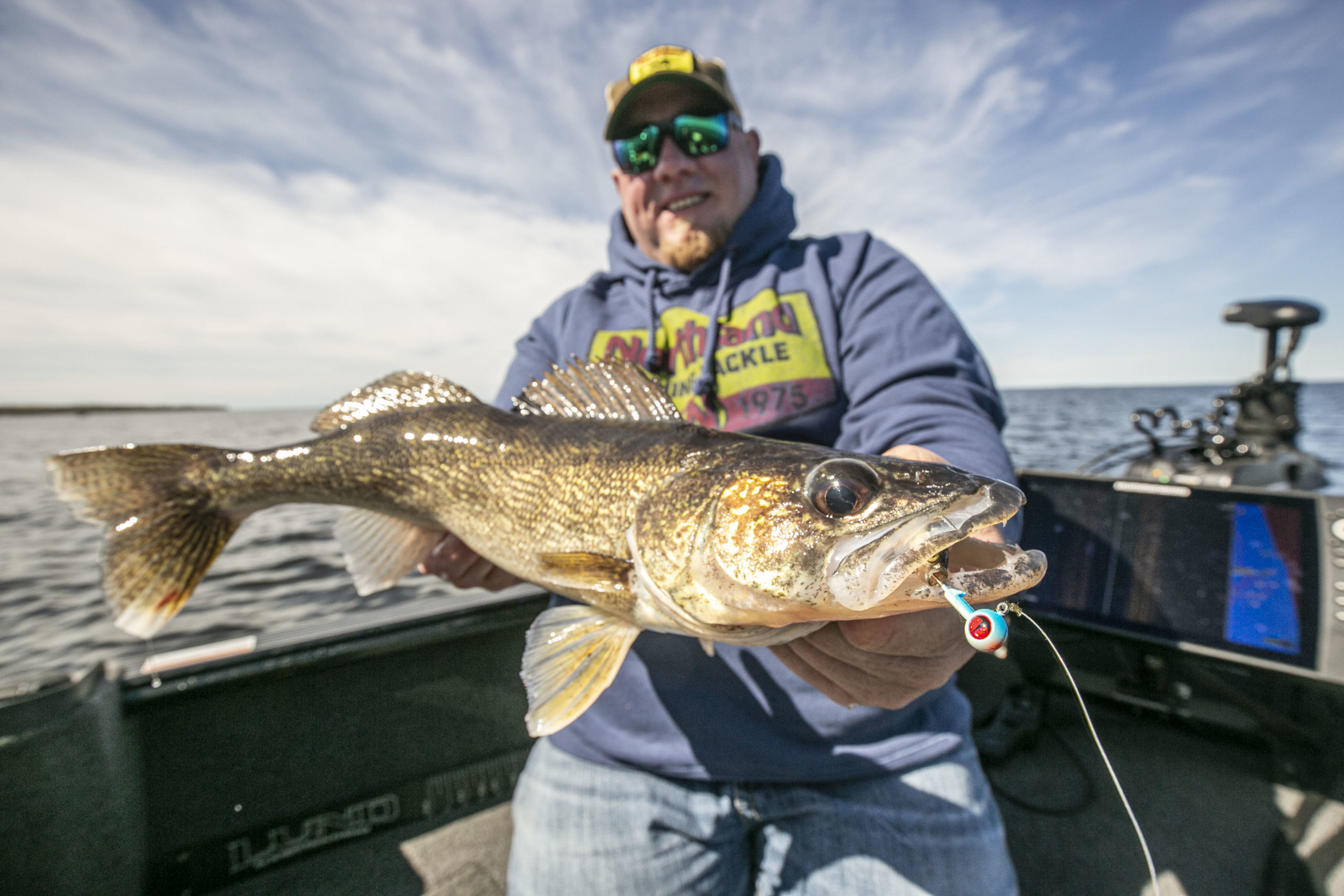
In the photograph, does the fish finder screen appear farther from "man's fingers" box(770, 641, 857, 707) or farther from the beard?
the beard

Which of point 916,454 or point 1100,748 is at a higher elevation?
point 916,454

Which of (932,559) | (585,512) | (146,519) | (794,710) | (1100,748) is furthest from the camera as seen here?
(146,519)

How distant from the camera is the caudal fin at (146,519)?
2287 millimetres

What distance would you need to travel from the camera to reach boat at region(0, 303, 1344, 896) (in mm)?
2379

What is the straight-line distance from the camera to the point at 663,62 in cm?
304

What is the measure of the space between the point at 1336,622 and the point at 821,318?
2301 millimetres

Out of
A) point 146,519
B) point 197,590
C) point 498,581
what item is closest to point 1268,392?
point 498,581

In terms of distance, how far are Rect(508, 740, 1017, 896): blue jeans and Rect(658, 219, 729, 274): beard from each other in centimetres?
224

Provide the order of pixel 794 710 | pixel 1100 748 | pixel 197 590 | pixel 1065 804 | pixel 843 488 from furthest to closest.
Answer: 1. pixel 197 590
2. pixel 1065 804
3. pixel 794 710
4. pixel 843 488
5. pixel 1100 748

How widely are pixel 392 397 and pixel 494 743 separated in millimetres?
1988

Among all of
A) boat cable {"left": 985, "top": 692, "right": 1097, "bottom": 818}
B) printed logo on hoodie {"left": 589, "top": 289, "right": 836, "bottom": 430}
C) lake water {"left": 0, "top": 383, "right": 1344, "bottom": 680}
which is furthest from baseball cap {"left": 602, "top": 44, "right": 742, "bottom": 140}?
boat cable {"left": 985, "top": 692, "right": 1097, "bottom": 818}

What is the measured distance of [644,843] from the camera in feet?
7.04

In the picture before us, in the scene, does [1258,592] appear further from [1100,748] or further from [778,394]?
[1100,748]

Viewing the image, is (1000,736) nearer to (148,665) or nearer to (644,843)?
(644,843)
